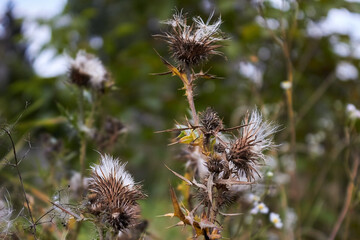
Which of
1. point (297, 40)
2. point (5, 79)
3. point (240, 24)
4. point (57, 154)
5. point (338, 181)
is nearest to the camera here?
point (57, 154)

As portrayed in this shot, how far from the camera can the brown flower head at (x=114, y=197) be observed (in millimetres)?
542

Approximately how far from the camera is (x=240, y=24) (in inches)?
93.7

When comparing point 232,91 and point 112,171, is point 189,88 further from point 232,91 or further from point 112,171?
point 232,91

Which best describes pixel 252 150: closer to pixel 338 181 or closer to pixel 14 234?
pixel 14 234

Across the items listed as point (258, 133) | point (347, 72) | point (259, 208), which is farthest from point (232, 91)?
point (258, 133)

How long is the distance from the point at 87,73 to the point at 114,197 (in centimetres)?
47

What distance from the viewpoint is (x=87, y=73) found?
3.13 ft

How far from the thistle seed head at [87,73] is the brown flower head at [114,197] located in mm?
403

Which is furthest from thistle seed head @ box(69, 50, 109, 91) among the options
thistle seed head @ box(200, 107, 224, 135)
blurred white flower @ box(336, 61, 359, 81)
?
blurred white flower @ box(336, 61, 359, 81)

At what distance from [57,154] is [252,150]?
644mm

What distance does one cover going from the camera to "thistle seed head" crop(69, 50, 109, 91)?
37.5 inches

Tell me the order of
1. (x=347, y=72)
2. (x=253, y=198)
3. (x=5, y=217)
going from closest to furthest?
(x=5, y=217) → (x=253, y=198) → (x=347, y=72)

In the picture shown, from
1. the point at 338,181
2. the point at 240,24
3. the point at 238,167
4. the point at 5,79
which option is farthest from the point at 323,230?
the point at 5,79

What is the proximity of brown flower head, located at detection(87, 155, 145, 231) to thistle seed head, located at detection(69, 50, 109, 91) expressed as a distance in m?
0.40
